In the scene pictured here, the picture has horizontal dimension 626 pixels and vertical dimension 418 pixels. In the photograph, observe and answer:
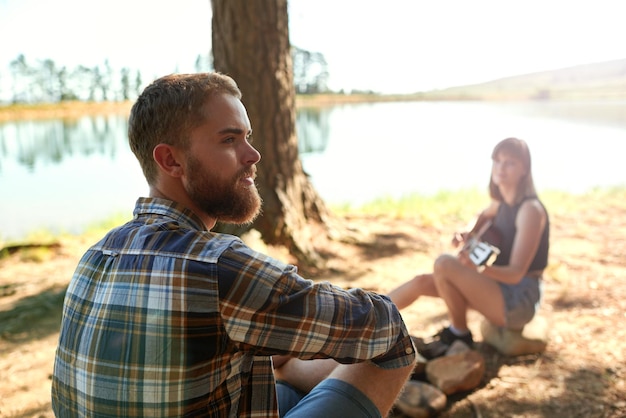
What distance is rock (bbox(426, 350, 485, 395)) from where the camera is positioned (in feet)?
7.71

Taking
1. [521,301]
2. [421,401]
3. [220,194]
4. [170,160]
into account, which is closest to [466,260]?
[521,301]

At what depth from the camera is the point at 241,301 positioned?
1.08m

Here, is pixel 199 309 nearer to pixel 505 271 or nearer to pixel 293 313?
pixel 293 313

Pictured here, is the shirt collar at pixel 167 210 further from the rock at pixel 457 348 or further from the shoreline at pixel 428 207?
the shoreline at pixel 428 207

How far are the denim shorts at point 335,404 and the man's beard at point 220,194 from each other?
528 mm

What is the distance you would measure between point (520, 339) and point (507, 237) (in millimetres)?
535

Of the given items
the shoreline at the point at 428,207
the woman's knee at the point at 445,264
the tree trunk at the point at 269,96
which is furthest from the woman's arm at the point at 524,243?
the shoreline at the point at 428,207

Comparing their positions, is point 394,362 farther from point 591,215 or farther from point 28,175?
point 28,175

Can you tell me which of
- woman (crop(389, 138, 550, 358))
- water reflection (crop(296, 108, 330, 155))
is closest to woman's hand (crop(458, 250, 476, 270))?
woman (crop(389, 138, 550, 358))

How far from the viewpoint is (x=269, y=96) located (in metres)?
4.22

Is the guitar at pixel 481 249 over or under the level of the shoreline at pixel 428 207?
over

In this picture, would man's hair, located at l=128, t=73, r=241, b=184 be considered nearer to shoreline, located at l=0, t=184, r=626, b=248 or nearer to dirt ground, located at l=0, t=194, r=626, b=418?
dirt ground, located at l=0, t=194, r=626, b=418

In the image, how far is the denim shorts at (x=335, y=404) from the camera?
1.35 metres

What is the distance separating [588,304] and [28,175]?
16.6m
